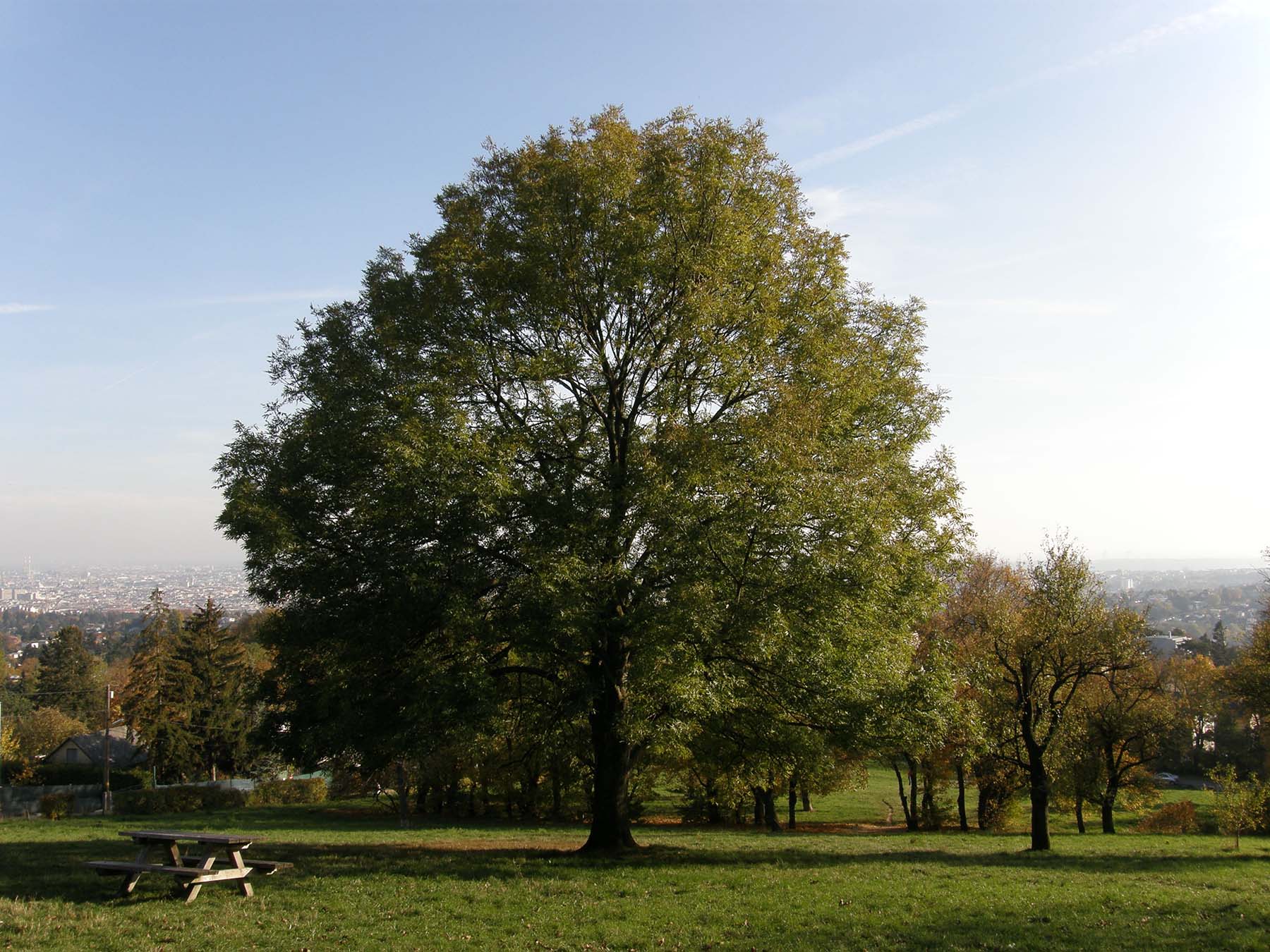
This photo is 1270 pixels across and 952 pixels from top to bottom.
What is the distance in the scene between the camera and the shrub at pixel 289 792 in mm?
43500

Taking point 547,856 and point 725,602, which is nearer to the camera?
point 725,602

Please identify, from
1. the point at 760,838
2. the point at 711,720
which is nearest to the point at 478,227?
the point at 711,720

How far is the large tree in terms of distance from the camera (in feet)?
48.1

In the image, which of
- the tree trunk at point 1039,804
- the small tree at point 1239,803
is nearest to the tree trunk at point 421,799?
the tree trunk at point 1039,804

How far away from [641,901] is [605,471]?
7562 millimetres

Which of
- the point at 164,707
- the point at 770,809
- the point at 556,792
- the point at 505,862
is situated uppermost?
the point at 505,862

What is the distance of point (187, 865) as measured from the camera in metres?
12.9

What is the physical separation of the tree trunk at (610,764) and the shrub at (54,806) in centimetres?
2350

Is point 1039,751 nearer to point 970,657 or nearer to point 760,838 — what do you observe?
point 970,657

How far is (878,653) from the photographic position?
16.0 meters

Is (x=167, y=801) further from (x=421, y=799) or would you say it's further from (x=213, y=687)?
(x=213, y=687)

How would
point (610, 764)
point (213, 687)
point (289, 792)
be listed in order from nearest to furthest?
1. point (610, 764)
2. point (289, 792)
3. point (213, 687)

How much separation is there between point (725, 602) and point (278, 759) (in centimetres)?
991

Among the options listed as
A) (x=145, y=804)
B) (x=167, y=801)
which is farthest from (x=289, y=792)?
(x=145, y=804)
